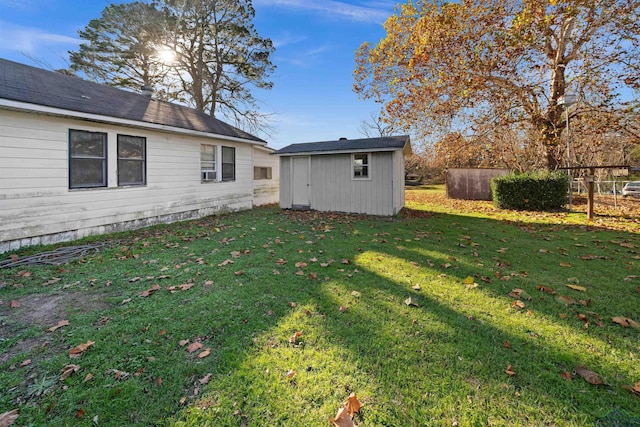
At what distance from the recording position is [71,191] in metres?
6.47

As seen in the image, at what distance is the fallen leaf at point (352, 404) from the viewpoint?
1.83 m

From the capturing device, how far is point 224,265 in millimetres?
4660

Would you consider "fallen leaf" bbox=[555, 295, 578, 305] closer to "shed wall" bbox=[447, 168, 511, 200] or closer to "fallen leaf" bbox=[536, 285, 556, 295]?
"fallen leaf" bbox=[536, 285, 556, 295]

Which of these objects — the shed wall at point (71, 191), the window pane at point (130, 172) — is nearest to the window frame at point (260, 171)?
the shed wall at point (71, 191)

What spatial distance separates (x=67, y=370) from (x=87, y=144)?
21.3 ft

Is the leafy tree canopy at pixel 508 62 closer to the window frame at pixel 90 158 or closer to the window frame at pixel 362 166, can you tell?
the window frame at pixel 362 166

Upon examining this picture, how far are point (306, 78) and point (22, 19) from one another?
1160cm

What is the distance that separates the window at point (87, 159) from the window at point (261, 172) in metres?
6.64

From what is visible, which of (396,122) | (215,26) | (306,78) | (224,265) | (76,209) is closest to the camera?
(224,265)

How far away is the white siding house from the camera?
5.67 meters

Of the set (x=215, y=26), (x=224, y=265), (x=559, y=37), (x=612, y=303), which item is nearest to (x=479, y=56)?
(x=559, y=37)

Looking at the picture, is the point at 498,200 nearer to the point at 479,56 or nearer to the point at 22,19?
the point at 479,56

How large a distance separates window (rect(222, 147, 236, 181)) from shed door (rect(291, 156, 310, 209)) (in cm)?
240

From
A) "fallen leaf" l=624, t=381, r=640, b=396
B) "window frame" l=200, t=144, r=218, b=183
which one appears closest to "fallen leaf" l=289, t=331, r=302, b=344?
"fallen leaf" l=624, t=381, r=640, b=396
